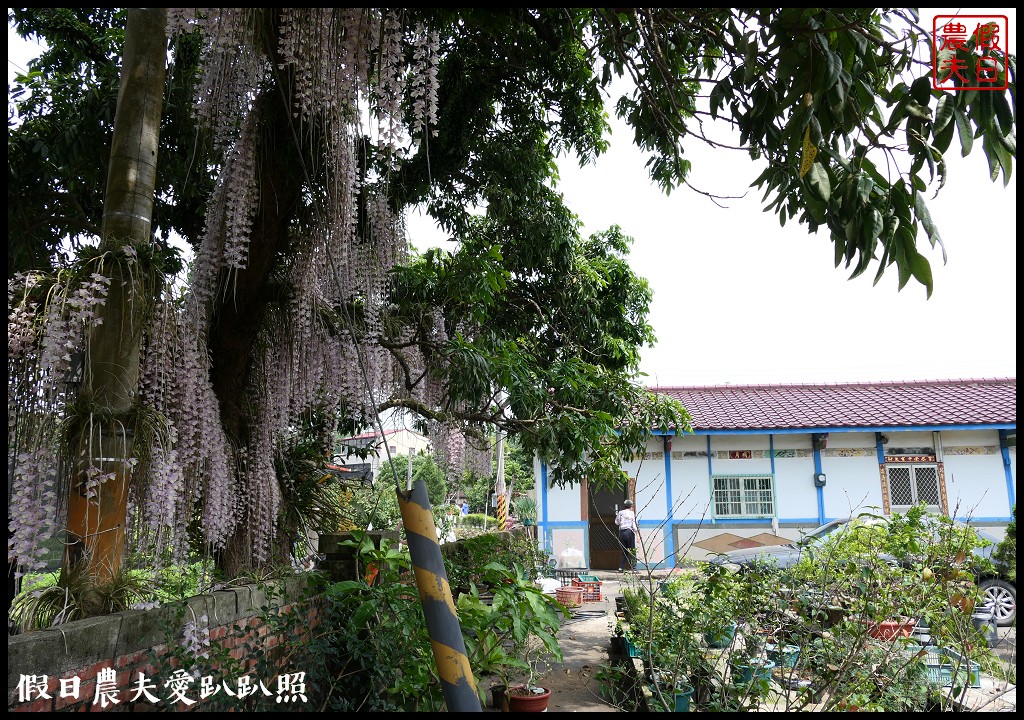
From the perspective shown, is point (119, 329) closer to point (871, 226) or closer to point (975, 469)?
point (871, 226)

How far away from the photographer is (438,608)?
6.47ft

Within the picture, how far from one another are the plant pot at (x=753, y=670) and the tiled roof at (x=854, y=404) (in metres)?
8.06

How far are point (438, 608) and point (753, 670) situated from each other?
1749mm

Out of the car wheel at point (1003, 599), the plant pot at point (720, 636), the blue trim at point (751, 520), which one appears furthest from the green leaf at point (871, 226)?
the blue trim at point (751, 520)

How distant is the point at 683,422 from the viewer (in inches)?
248

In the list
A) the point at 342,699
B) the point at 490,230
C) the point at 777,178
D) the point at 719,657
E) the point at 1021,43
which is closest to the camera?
the point at 1021,43

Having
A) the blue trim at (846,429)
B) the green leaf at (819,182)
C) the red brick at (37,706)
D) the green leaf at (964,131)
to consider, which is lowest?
the red brick at (37,706)

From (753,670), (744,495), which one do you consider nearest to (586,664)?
(753,670)

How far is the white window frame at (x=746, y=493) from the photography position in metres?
10.9

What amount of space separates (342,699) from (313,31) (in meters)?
2.80

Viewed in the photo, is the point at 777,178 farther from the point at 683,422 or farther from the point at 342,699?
the point at 683,422

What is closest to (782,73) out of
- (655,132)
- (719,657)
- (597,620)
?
(655,132)

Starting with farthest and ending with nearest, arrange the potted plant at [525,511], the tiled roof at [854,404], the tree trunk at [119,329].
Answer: the potted plant at [525,511] → the tiled roof at [854,404] → the tree trunk at [119,329]

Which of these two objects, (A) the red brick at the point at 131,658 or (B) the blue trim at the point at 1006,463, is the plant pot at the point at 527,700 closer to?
(A) the red brick at the point at 131,658
